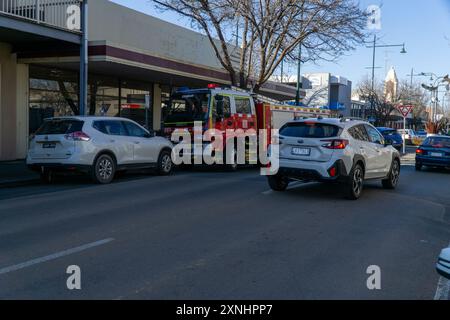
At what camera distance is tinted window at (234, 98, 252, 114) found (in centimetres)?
1606

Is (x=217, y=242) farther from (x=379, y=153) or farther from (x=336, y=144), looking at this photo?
(x=379, y=153)

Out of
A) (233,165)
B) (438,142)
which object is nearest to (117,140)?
(233,165)

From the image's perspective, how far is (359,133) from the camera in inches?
430

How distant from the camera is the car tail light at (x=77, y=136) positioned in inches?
467

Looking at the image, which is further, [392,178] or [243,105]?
[243,105]

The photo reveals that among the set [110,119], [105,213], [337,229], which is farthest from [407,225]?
[110,119]

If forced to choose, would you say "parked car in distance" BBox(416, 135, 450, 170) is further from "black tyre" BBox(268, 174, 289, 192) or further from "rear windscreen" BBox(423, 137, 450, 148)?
"black tyre" BBox(268, 174, 289, 192)

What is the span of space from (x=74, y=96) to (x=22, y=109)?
2.47m

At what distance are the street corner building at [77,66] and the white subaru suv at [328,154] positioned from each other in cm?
807

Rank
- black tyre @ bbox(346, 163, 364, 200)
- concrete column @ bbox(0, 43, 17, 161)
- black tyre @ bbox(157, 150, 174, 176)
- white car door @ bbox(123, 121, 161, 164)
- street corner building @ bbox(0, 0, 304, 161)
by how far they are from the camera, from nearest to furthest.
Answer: black tyre @ bbox(346, 163, 364, 200), white car door @ bbox(123, 121, 161, 164), black tyre @ bbox(157, 150, 174, 176), street corner building @ bbox(0, 0, 304, 161), concrete column @ bbox(0, 43, 17, 161)

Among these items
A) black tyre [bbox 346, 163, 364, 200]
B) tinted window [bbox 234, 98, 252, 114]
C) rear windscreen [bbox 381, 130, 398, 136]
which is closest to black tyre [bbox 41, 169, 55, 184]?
tinted window [bbox 234, 98, 252, 114]

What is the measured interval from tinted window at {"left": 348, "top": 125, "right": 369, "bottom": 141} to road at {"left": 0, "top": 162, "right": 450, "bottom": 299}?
133 cm

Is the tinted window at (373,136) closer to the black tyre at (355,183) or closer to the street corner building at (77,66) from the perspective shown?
the black tyre at (355,183)

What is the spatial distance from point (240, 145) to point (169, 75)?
5805mm
